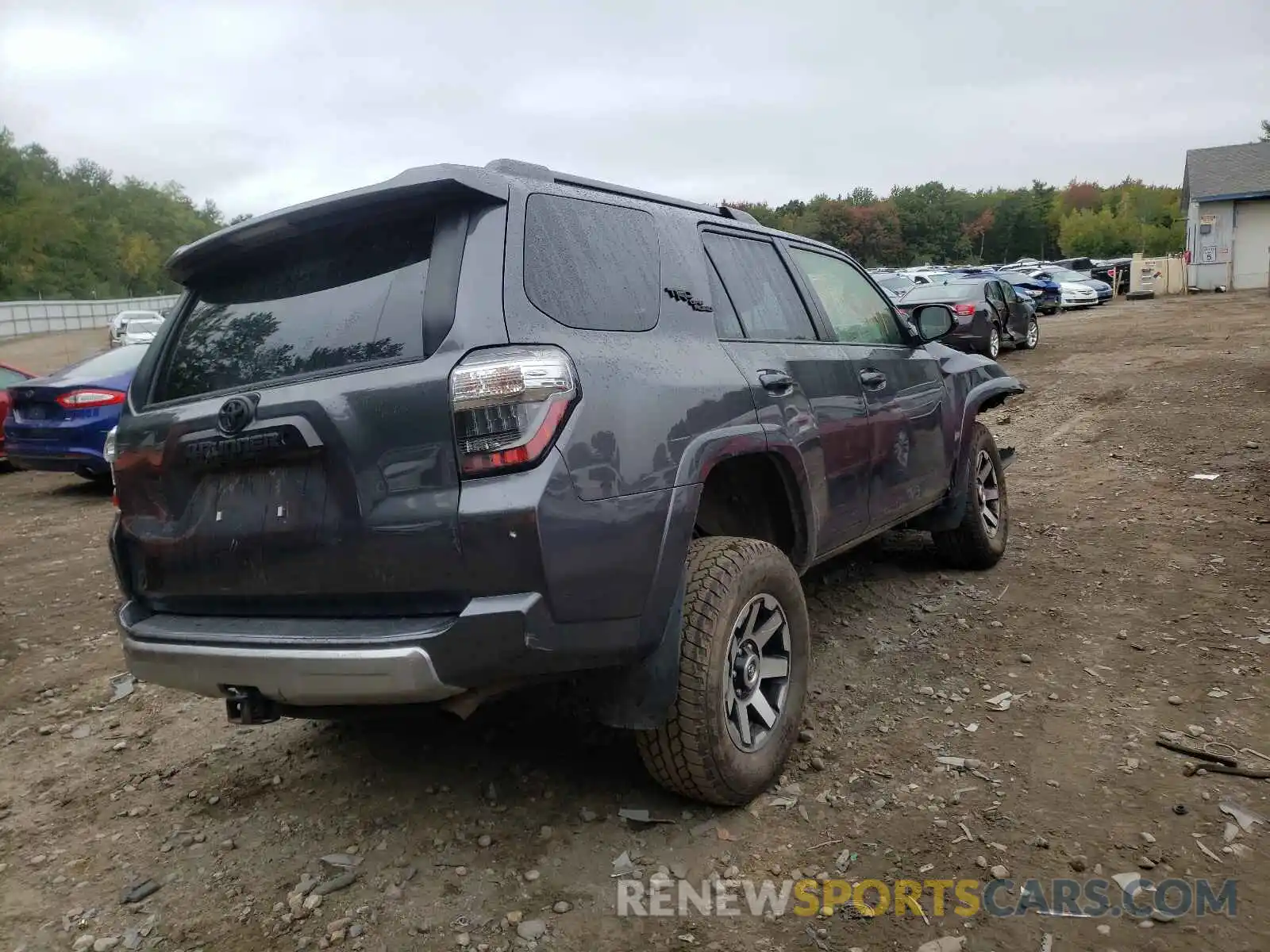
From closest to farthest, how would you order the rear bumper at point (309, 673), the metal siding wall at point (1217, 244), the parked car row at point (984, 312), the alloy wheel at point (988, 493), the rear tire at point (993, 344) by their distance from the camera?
the rear bumper at point (309, 673)
the alloy wheel at point (988, 493)
the parked car row at point (984, 312)
the rear tire at point (993, 344)
the metal siding wall at point (1217, 244)

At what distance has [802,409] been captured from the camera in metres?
A: 3.46

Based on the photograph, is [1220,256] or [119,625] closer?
[119,625]

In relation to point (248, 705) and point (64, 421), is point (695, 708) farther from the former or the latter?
point (64, 421)

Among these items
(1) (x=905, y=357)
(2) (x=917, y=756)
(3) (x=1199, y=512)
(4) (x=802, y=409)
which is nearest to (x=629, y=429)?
(4) (x=802, y=409)

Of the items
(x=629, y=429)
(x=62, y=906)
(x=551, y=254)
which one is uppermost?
(x=551, y=254)

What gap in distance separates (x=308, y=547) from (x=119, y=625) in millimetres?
890

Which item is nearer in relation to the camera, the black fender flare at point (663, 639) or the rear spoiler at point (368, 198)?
the rear spoiler at point (368, 198)

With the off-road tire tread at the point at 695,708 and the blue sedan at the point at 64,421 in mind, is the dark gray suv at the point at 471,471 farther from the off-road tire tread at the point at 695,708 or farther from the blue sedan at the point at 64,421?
the blue sedan at the point at 64,421

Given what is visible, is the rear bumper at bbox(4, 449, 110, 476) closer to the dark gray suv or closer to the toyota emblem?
the dark gray suv

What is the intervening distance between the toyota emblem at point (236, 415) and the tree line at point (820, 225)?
199 feet

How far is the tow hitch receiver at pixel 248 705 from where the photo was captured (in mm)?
2566

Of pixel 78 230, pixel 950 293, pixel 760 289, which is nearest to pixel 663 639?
pixel 760 289

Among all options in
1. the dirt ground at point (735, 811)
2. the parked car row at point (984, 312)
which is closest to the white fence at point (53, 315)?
the parked car row at point (984, 312)

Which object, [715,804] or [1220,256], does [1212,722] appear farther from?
[1220,256]
